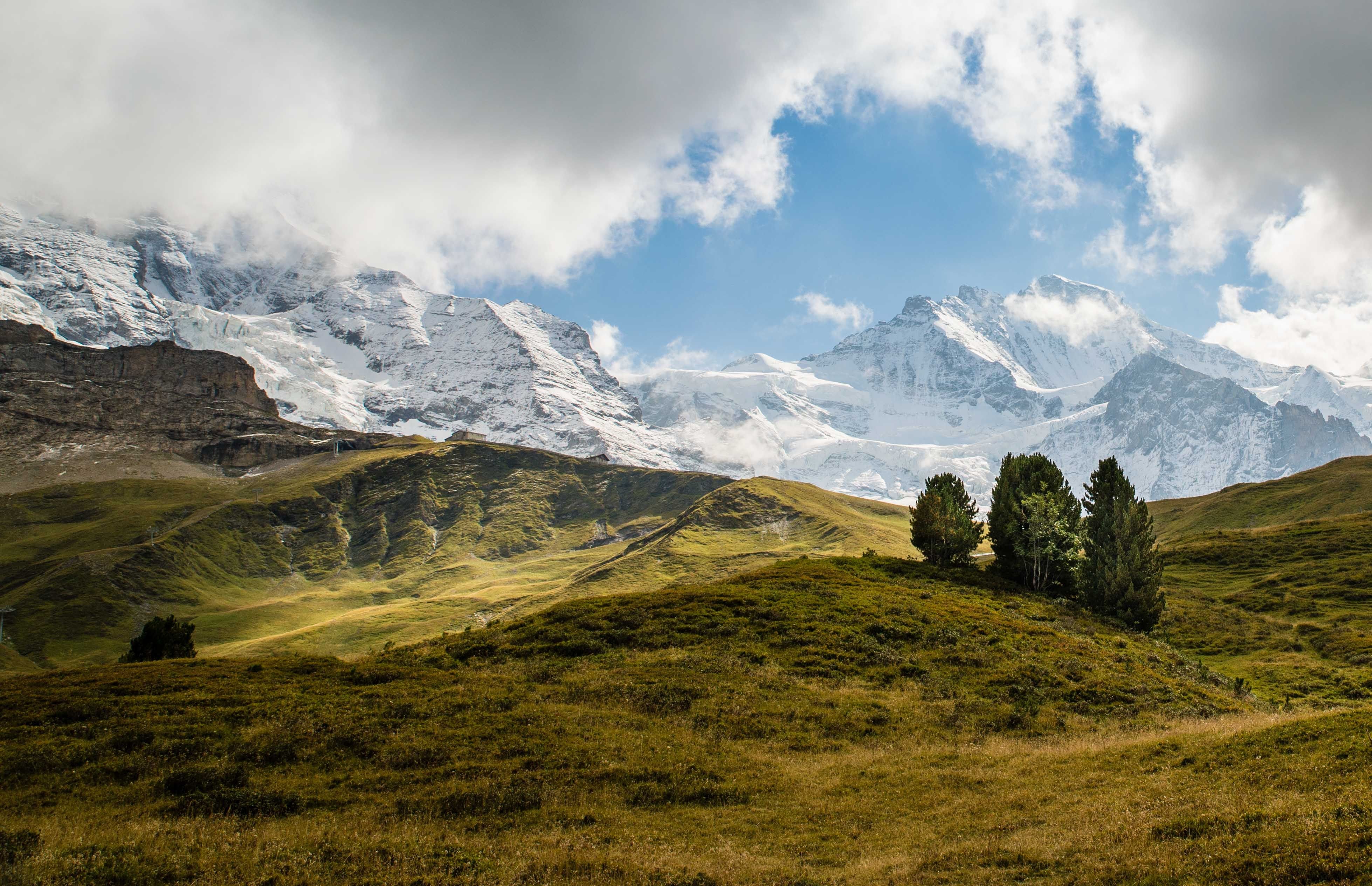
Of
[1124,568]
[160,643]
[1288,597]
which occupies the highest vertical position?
[1124,568]

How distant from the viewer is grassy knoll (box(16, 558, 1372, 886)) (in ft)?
63.6

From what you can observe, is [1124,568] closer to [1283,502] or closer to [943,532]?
[943,532]

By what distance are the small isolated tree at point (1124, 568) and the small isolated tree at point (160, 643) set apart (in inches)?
2800

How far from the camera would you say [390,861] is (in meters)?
20.0

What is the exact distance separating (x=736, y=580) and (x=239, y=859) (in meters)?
48.3

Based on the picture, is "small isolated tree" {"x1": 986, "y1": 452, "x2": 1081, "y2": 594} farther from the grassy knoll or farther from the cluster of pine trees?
the grassy knoll

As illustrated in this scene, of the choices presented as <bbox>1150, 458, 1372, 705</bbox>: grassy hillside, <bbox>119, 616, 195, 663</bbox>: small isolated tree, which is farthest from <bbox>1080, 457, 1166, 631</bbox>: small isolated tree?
<bbox>119, 616, 195, 663</bbox>: small isolated tree

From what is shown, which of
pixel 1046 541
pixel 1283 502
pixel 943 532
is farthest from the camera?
pixel 1283 502

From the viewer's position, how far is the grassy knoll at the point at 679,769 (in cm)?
1938

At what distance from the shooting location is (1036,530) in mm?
70188

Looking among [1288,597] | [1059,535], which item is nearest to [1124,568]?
[1059,535]

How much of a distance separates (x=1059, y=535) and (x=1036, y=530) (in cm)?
263

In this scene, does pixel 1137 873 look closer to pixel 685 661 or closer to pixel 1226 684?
pixel 685 661

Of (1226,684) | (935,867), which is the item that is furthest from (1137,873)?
(1226,684)
